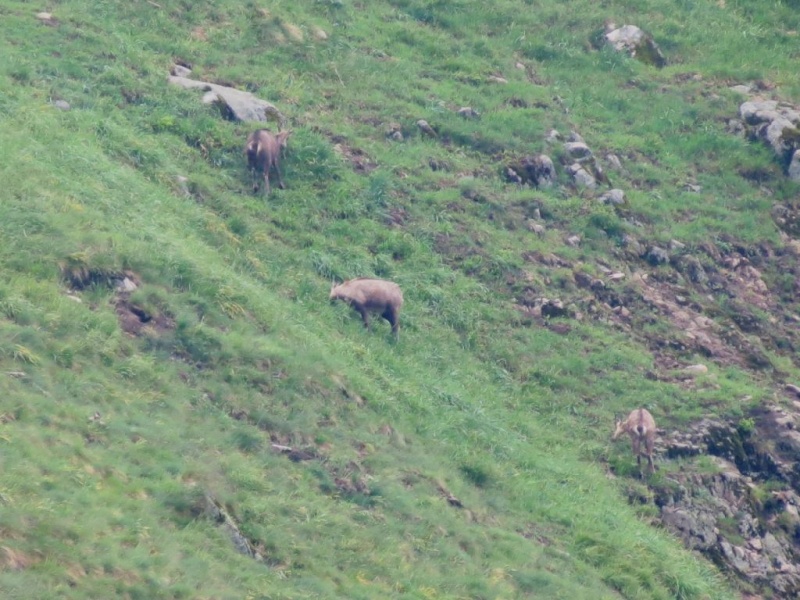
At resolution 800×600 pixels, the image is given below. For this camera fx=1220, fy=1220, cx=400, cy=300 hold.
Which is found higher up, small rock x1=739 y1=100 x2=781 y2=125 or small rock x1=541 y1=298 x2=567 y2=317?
small rock x1=739 y1=100 x2=781 y2=125

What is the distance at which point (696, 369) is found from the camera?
64.8 ft

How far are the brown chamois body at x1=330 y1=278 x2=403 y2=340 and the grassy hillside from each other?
292mm

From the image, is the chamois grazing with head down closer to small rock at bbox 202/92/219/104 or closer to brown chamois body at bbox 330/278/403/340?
brown chamois body at bbox 330/278/403/340

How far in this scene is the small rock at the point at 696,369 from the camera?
64.5 feet

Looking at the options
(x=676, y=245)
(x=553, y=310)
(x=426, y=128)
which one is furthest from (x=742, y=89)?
(x=553, y=310)

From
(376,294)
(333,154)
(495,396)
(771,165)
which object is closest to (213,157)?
(333,154)

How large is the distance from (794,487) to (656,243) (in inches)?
239

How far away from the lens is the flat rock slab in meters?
21.2

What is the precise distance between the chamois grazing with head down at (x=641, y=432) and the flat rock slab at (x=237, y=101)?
8265 mm

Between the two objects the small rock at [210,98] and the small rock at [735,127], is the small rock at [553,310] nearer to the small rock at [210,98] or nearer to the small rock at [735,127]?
the small rock at [210,98]

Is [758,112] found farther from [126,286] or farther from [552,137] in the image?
[126,286]

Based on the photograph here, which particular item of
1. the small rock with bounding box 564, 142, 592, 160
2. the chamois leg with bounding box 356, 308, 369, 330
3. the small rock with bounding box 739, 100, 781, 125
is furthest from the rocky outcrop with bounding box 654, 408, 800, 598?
the small rock with bounding box 739, 100, 781, 125

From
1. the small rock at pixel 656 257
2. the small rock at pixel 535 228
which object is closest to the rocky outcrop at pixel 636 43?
the small rock at pixel 656 257

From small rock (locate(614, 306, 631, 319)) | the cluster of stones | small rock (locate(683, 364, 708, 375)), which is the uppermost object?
the cluster of stones
